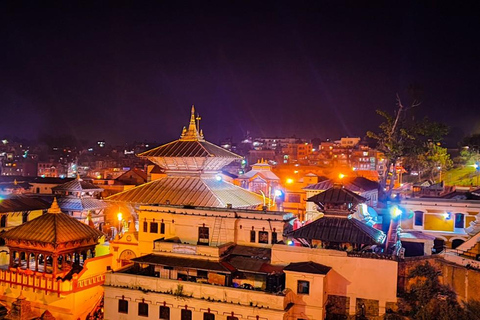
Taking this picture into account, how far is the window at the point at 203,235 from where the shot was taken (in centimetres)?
3100

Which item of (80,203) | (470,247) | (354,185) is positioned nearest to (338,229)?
(470,247)

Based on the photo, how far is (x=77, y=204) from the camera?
174 feet

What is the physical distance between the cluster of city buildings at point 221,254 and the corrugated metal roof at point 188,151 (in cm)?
12

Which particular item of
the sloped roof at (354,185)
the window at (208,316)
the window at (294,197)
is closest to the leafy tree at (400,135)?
the sloped roof at (354,185)

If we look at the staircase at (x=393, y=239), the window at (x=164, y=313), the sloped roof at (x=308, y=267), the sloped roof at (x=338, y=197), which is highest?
the sloped roof at (x=338, y=197)

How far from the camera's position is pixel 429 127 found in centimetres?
5016

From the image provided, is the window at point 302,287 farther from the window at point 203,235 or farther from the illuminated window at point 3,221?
the illuminated window at point 3,221

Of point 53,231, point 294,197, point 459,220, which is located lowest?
point 53,231

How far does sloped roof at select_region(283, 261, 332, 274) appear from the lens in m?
24.9

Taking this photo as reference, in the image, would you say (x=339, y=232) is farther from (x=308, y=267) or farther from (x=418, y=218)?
(x=418, y=218)

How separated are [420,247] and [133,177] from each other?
62487 mm

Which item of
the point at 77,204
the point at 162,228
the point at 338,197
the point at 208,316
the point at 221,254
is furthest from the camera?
the point at 77,204

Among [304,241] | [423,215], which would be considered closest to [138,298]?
[304,241]

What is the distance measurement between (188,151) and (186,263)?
14.6 meters
